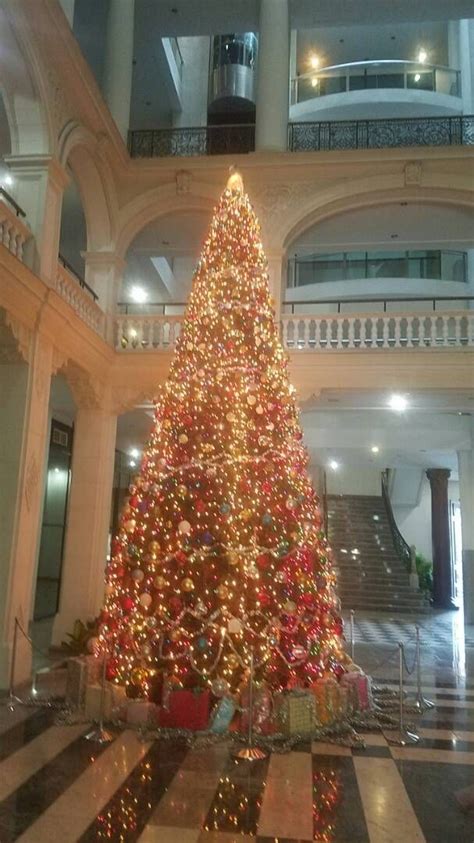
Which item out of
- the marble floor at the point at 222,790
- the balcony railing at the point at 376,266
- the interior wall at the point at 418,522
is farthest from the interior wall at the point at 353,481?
the marble floor at the point at 222,790

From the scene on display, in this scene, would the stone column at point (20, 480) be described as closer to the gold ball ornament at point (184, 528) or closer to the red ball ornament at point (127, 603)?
the red ball ornament at point (127, 603)

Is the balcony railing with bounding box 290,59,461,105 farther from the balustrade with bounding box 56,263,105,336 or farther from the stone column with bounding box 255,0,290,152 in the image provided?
the balustrade with bounding box 56,263,105,336

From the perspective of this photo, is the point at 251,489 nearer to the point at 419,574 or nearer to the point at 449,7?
the point at 449,7

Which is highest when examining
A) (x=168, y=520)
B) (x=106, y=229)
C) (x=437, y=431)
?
(x=106, y=229)

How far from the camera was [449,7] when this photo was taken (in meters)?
12.3

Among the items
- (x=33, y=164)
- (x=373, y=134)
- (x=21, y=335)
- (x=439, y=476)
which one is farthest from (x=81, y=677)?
(x=439, y=476)

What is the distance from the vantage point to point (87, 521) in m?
9.80

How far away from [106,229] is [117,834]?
9137 millimetres

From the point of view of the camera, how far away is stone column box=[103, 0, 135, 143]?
11.1m

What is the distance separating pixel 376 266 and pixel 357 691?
581 inches

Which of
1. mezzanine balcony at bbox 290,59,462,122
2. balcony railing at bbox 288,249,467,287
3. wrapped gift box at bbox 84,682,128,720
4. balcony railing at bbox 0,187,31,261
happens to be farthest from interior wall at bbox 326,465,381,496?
wrapped gift box at bbox 84,682,128,720

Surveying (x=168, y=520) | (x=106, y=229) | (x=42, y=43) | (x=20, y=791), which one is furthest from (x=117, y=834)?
(x=106, y=229)

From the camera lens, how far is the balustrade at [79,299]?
849 centimetres

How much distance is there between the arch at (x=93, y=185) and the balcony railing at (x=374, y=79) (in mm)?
10710
